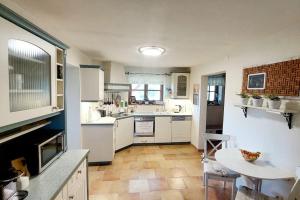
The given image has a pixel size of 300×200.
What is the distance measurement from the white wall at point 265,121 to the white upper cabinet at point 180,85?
181cm

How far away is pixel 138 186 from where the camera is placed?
2.93 metres

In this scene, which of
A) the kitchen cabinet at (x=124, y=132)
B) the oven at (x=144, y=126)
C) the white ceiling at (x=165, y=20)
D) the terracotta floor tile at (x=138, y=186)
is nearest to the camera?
the white ceiling at (x=165, y=20)

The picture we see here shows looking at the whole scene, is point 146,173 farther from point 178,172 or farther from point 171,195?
point 171,195

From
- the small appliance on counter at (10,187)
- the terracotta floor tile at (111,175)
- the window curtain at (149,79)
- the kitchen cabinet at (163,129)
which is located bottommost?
the terracotta floor tile at (111,175)

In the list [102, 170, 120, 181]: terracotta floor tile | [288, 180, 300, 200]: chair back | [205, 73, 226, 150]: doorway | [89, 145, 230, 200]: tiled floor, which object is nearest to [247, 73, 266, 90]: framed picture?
[288, 180, 300, 200]: chair back

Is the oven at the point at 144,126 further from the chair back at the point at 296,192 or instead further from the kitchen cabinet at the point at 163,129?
the chair back at the point at 296,192

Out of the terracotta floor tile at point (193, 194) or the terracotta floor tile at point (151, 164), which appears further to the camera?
the terracotta floor tile at point (151, 164)

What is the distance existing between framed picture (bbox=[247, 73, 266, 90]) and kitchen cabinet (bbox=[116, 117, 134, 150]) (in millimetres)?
2831

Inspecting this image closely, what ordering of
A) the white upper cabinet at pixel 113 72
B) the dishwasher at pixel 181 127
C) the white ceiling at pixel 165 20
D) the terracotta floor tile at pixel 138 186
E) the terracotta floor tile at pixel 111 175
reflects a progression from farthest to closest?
1. the dishwasher at pixel 181 127
2. the white upper cabinet at pixel 113 72
3. the terracotta floor tile at pixel 111 175
4. the terracotta floor tile at pixel 138 186
5. the white ceiling at pixel 165 20

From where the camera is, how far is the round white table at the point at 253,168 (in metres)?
1.81

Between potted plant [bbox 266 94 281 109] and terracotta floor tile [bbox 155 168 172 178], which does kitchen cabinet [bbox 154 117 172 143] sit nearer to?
terracotta floor tile [bbox 155 168 172 178]

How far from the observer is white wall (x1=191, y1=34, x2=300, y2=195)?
1885mm

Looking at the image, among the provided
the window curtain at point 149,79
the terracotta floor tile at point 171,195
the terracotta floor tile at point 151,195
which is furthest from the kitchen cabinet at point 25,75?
the window curtain at point 149,79

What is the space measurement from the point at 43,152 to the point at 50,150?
16 cm
